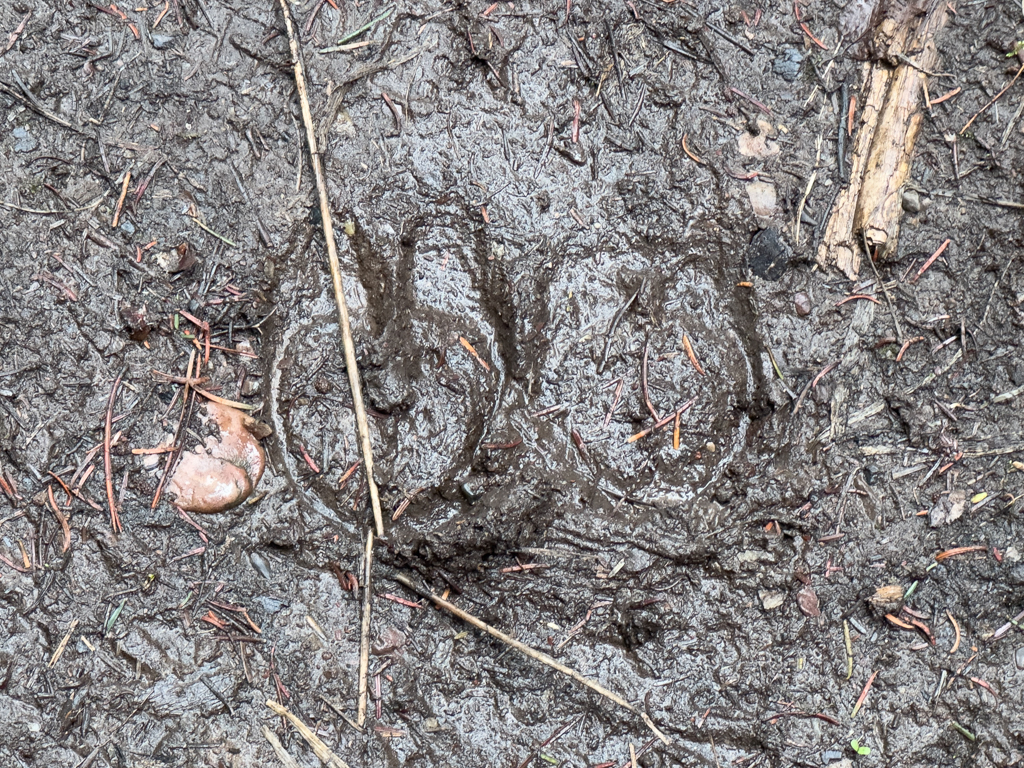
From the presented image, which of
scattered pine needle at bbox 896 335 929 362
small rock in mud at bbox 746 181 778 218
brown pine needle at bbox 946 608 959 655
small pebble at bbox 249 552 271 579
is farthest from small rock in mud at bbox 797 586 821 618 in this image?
small pebble at bbox 249 552 271 579

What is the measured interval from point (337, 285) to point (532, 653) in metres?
1.61

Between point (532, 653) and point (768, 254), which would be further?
point (768, 254)

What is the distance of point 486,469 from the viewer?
9.76 feet

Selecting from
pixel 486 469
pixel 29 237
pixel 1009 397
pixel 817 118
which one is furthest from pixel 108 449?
pixel 1009 397

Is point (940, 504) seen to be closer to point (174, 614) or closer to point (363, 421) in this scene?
point (363, 421)

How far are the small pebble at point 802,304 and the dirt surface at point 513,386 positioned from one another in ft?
0.15

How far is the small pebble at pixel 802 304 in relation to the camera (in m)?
3.06

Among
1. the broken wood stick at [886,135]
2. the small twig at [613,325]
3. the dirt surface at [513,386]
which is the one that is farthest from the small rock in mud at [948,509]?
the small twig at [613,325]

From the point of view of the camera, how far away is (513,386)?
9.93 feet

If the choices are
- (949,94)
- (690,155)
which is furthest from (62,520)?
(949,94)

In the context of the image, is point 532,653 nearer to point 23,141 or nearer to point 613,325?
point 613,325

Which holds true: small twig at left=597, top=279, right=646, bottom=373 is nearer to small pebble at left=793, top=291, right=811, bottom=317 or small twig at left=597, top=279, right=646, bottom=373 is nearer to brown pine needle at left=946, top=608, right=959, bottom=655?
small pebble at left=793, top=291, right=811, bottom=317

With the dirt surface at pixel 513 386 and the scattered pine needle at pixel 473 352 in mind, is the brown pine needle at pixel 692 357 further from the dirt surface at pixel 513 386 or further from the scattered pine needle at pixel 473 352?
the scattered pine needle at pixel 473 352

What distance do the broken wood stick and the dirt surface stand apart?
0.26 ft
